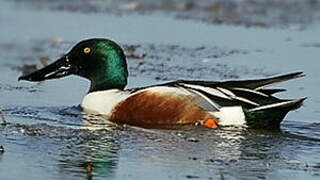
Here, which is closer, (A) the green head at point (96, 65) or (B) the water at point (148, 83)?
(B) the water at point (148, 83)

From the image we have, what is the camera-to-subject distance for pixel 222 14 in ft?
50.5

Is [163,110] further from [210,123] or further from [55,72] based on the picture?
[55,72]

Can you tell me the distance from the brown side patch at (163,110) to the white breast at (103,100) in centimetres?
21

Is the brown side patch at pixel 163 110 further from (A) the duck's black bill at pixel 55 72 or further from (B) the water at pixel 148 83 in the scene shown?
(A) the duck's black bill at pixel 55 72

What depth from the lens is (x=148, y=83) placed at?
33.7 ft

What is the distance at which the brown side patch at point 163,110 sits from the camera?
8.62 meters

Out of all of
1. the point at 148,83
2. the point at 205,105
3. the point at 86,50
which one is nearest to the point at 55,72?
the point at 86,50

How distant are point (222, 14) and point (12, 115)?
7.09m

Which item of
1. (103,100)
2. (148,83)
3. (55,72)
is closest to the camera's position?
(103,100)

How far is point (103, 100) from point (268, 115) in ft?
4.47

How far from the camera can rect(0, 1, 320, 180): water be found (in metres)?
6.80

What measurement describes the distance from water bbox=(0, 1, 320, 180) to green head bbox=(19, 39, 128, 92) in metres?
0.25

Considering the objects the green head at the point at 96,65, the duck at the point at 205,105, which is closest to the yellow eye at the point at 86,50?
the green head at the point at 96,65

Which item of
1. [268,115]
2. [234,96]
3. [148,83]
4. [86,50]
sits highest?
[86,50]
